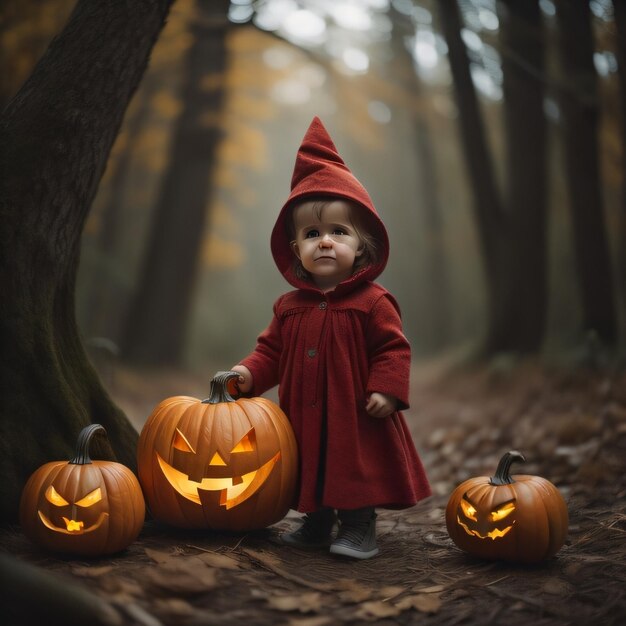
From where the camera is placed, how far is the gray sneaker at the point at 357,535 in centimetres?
309

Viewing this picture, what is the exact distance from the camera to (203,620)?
6.84 ft

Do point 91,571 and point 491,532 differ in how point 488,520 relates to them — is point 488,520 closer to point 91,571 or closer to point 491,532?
point 491,532

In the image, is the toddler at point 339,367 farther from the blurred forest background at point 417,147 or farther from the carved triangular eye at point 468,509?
the blurred forest background at point 417,147

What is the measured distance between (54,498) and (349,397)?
1.44 m

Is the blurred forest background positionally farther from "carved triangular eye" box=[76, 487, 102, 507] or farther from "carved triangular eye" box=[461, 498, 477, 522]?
"carved triangular eye" box=[461, 498, 477, 522]

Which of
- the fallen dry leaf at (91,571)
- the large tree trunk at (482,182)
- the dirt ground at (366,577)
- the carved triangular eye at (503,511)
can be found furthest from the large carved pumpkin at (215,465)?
the large tree trunk at (482,182)

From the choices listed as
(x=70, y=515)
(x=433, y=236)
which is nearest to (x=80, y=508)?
(x=70, y=515)

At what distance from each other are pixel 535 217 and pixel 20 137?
683 cm

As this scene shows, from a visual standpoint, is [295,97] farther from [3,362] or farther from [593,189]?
[3,362]

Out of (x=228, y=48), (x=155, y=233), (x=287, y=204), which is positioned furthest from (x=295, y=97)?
(x=287, y=204)

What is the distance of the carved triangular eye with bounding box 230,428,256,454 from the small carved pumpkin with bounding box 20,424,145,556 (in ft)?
1.69

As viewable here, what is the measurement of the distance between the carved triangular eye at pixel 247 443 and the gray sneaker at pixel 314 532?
60 centimetres

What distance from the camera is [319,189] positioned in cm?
331

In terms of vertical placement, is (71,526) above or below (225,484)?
below
